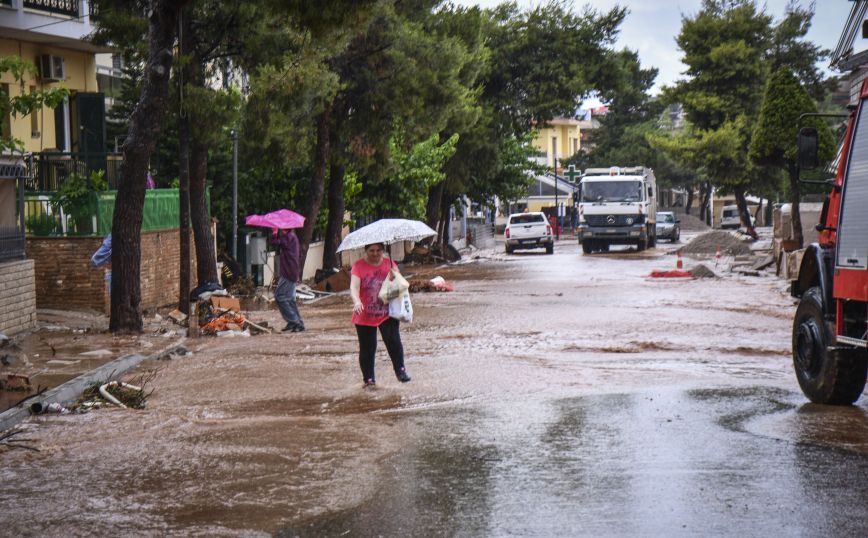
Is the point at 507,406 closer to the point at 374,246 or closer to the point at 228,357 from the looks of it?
the point at 374,246

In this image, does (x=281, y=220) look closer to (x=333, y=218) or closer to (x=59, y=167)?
(x=59, y=167)

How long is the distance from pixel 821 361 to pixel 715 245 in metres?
38.2

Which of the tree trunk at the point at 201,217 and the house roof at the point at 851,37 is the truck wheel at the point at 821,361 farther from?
the tree trunk at the point at 201,217

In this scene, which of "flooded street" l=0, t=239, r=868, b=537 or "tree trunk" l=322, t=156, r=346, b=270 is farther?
"tree trunk" l=322, t=156, r=346, b=270

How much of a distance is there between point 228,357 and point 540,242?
3744cm

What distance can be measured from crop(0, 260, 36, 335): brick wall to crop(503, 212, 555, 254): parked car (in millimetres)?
34304

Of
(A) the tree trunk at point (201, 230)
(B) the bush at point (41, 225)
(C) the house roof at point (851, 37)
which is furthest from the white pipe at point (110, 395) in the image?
(A) the tree trunk at point (201, 230)

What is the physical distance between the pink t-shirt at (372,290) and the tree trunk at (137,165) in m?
6.68

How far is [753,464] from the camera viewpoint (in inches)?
320

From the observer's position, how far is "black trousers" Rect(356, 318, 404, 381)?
487 inches

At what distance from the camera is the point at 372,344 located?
12.4m

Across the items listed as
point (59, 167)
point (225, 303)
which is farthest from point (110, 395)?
point (59, 167)

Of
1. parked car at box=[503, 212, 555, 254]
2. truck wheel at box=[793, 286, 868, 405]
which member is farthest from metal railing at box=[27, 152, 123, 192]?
parked car at box=[503, 212, 555, 254]

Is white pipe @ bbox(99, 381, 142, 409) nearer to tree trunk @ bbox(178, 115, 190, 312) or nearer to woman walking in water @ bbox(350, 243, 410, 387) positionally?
woman walking in water @ bbox(350, 243, 410, 387)
